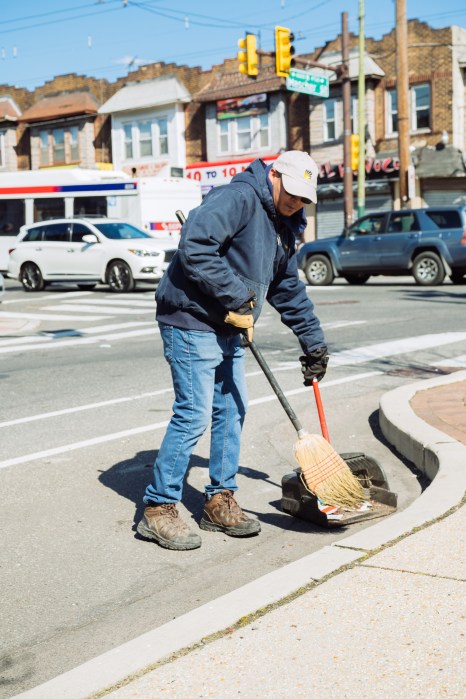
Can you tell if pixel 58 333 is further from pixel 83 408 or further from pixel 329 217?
pixel 329 217

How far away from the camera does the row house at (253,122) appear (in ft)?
116

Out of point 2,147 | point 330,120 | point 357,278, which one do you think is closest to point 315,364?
point 357,278

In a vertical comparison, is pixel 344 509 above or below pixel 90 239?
below

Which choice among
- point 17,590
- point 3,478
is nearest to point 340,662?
point 17,590

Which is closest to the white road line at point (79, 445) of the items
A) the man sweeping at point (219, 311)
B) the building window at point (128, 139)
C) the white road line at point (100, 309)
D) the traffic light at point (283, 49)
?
the man sweeping at point (219, 311)

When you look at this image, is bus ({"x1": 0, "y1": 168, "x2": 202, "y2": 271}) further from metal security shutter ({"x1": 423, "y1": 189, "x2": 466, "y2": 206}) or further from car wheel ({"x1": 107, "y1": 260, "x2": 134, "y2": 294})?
metal security shutter ({"x1": 423, "y1": 189, "x2": 466, "y2": 206})

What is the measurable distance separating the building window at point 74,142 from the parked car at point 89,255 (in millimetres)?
22966

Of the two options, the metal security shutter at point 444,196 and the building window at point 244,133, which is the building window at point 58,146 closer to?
the building window at point 244,133

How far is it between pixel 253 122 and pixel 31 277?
18.9 metres

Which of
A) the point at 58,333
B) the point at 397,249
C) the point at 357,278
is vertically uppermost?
the point at 397,249

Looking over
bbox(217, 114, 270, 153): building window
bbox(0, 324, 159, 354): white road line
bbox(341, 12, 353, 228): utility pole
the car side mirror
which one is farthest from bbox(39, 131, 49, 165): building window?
bbox(0, 324, 159, 354): white road line

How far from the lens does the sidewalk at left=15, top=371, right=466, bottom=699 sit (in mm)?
2900

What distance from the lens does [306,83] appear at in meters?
27.6

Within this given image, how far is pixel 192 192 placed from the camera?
2795 cm
